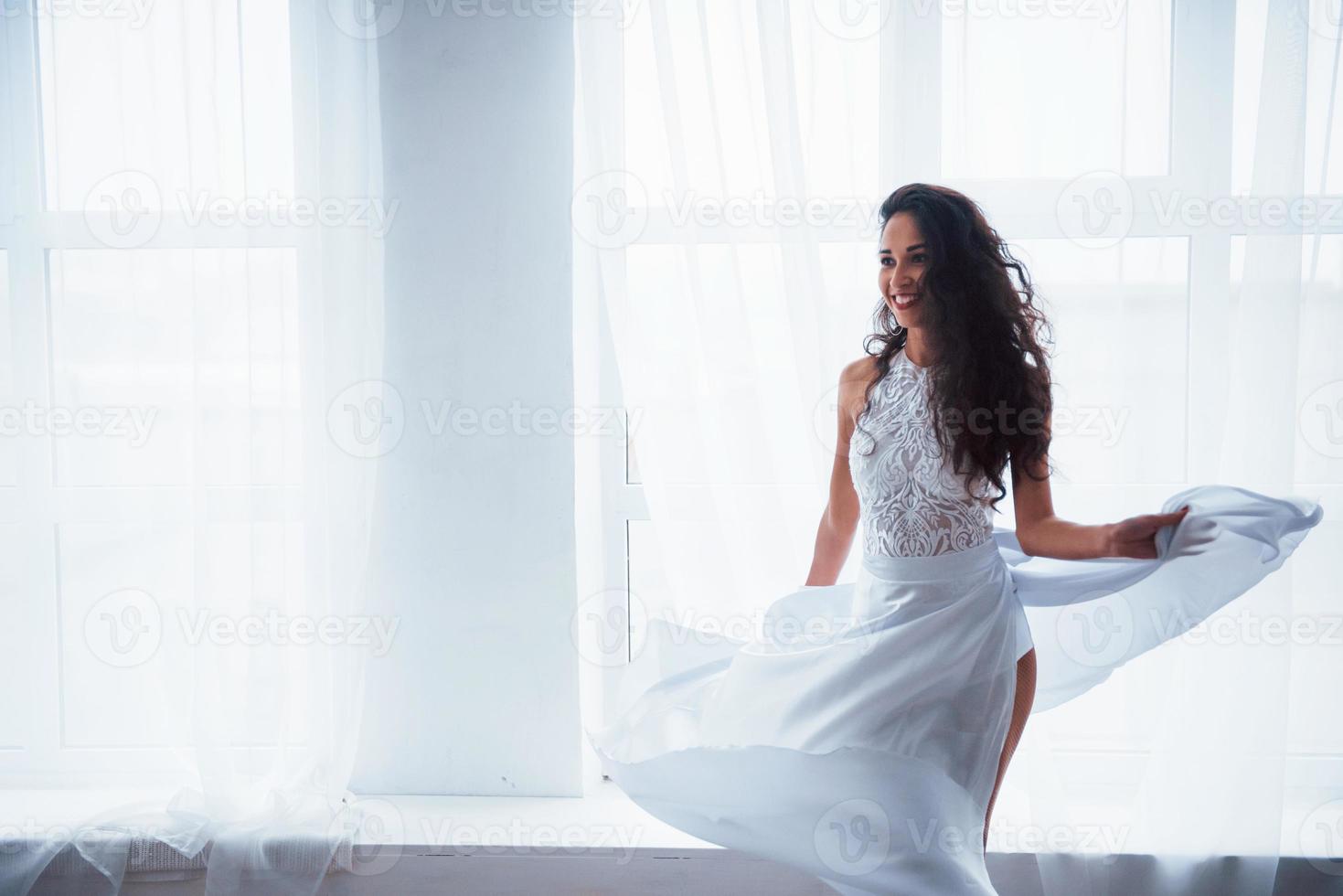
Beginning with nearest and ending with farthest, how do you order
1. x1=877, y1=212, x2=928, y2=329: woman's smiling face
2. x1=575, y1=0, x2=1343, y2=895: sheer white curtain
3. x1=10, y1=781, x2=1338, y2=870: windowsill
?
x1=877, y1=212, x2=928, y2=329: woman's smiling face → x1=575, y1=0, x2=1343, y2=895: sheer white curtain → x1=10, y1=781, x2=1338, y2=870: windowsill

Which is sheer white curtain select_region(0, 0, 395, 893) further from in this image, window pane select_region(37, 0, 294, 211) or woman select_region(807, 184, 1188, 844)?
woman select_region(807, 184, 1188, 844)

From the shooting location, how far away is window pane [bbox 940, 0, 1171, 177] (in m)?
1.76

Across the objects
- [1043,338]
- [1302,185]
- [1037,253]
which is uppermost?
[1302,185]

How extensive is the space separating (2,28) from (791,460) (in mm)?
1965

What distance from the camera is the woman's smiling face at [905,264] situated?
1.45 m

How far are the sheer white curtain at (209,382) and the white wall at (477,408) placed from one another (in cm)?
11

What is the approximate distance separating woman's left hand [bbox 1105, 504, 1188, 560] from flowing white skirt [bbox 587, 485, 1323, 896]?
0.02m

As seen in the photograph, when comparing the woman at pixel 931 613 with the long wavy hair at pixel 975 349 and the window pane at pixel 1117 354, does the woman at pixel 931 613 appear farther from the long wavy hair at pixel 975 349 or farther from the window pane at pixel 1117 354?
the window pane at pixel 1117 354

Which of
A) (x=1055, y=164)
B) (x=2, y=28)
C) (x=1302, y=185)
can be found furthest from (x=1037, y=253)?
(x=2, y=28)

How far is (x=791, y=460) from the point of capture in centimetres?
180

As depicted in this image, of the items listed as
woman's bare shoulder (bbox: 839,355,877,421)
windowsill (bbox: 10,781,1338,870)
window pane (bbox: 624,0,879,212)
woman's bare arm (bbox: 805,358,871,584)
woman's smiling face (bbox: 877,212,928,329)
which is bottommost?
windowsill (bbox: 10,781,1338,870)

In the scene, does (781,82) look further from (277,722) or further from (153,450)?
(277,722)

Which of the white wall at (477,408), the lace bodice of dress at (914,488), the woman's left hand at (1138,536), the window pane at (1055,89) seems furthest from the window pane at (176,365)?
the woman's left hand at (1138,536)

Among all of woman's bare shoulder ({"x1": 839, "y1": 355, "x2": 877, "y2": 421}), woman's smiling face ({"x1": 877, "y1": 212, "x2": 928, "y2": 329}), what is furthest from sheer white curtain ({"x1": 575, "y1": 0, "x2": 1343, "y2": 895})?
woman's smiling face ({"x1": 877, "y1": 212, "x2": 928, "y2": 329})
